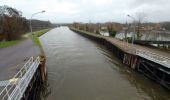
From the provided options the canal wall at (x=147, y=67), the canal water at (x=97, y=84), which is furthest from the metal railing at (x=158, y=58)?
the canal water at (x=97, y=84)

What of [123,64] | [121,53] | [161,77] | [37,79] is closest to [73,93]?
[37,79]

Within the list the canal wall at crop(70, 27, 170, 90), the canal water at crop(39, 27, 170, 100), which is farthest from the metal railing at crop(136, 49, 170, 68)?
the canal water at crop(39, 27, 170, 100)

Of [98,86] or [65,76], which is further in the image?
[65,76]

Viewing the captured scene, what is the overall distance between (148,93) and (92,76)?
252 inches

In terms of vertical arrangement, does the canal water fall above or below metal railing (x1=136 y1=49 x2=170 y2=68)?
below

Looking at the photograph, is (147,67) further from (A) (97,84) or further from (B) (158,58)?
(A) (97,84)

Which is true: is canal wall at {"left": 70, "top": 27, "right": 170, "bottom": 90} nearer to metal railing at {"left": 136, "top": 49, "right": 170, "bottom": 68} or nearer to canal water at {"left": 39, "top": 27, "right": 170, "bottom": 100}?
metal railing at {"left": 136, "top": 49, "right": 170, "bottom": 68}

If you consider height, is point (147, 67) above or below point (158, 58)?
below

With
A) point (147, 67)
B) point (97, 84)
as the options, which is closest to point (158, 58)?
point (147, 67)

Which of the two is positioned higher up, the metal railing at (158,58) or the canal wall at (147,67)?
the metal railing at (158,58)

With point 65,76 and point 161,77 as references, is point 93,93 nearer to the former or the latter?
point 65,76

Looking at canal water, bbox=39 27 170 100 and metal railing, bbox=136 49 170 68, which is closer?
canal water, bbox=39 27 170 100

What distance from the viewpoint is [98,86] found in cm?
1716

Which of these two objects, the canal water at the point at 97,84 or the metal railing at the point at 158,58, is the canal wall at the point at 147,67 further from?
the canal water at the point at 97,84
